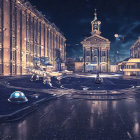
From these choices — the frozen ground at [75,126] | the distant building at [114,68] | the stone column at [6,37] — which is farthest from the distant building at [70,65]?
the frozen ground at [75,126]

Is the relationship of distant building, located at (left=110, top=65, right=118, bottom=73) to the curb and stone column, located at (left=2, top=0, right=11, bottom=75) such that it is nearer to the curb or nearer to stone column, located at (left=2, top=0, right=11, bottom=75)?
stone column, located at (left=2, top=0, right=11, bottom=75)

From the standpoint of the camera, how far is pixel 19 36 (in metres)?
36.9

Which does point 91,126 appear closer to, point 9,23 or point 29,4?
point 9,23

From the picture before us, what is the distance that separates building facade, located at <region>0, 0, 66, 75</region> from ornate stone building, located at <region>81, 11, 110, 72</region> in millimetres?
18885

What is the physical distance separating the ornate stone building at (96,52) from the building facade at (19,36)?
1889 cm

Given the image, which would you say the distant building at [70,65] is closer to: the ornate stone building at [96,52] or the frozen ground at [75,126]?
the ornate stone building at [96,52]

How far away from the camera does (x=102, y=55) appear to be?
5784 cm

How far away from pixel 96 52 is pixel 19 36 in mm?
33394

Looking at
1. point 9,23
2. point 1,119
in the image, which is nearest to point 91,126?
point 1,119

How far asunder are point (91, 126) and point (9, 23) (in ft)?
115

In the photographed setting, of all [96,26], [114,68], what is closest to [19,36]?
[96,26]

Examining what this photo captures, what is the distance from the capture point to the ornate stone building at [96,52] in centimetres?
5691

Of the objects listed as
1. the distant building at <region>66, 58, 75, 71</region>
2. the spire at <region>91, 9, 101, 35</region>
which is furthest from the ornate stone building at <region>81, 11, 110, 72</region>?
the distant building at <region>66, 58, 75, 71</region>

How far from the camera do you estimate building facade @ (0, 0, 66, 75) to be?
31.5 metres
